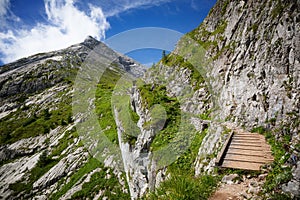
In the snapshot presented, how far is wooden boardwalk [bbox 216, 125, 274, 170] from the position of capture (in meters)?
7.96

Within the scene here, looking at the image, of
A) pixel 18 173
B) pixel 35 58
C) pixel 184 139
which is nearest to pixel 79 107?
pixel 18 173

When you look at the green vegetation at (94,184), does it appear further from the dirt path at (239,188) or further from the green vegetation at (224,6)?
the green vegetation at (224,6)

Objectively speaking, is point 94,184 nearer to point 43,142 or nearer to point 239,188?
point 239,188

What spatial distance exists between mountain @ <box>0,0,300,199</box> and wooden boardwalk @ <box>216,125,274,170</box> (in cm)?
38

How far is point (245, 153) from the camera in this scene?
9.01 metres

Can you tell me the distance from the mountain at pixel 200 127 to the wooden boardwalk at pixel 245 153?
384 mm

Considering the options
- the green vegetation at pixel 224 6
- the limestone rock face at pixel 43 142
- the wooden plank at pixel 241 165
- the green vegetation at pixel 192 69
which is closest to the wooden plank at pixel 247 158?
the wooden plank at pixel 241 165

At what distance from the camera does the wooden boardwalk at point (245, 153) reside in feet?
26.1

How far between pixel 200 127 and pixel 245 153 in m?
6.38

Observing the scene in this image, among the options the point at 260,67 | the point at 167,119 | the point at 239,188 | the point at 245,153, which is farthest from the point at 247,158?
the point at 167,119

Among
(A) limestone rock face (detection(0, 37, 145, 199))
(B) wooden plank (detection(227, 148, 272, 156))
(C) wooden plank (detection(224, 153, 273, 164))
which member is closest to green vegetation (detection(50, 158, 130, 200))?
(A) limestone rock face (detection(0, 37, 145, 199))

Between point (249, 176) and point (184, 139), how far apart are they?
301 inches

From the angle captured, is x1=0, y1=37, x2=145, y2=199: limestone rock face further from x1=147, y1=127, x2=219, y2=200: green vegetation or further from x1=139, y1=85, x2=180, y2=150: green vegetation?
x1=147, y1=127, x2=219, y2=200: green vegetation

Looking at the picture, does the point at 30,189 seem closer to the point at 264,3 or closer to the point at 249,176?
the point at 249,176
